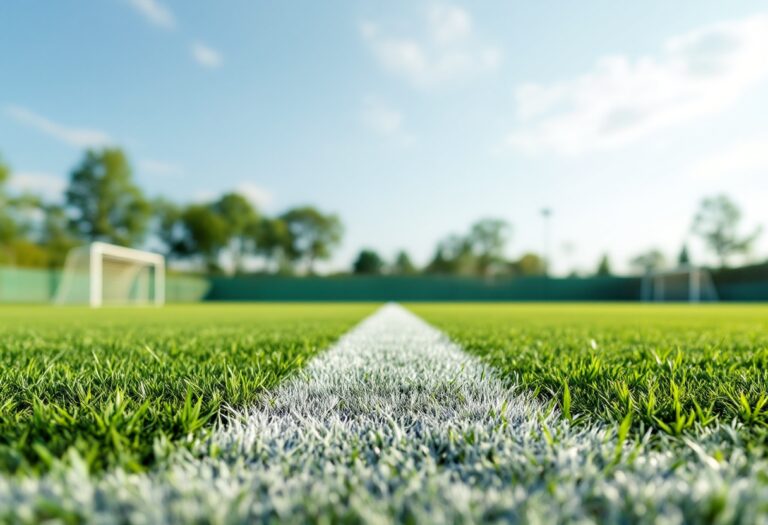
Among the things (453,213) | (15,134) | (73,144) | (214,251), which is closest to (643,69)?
(453,213)

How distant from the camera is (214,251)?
41375mm

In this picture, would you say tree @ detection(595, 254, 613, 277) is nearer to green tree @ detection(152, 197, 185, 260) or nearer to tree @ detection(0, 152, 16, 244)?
green tree @ detection(152, 197, 185, 260)

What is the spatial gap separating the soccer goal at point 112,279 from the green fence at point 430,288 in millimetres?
6669

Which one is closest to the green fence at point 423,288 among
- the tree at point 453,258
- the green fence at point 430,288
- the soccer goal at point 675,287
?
the green fence at point 430,288

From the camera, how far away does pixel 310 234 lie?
46.8 metres

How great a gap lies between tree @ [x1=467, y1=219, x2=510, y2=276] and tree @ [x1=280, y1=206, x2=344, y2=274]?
15903 millimetres

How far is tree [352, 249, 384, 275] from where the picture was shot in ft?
178

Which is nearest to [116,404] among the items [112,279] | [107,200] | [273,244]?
[112,279]

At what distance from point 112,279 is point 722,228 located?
173ft

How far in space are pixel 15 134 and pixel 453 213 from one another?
37882mm

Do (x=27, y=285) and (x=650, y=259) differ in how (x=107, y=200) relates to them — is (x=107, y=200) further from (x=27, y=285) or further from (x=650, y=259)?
(x=650, y=259)

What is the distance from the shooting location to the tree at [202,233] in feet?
133

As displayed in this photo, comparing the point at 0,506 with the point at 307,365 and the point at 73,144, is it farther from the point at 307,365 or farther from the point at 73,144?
the point at 73,144

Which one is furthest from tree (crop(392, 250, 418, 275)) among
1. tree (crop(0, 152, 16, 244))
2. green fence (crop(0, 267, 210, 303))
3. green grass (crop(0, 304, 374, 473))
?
green grass (crop(0, 304, 374, 473))
